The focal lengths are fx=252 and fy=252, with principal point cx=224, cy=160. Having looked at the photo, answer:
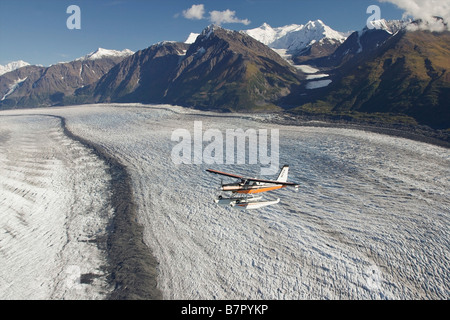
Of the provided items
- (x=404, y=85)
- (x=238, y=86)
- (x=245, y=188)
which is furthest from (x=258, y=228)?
(x=238, y=86)

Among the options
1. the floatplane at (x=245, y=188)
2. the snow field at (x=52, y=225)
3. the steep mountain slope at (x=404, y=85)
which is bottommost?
the snow field at (x=52, y=225)

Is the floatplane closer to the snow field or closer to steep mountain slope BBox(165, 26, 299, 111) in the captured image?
the snow field

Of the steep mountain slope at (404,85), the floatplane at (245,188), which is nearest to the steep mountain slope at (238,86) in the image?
the steep mountain slope at (404,85)

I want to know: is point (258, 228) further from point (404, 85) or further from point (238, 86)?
point (238, 86)

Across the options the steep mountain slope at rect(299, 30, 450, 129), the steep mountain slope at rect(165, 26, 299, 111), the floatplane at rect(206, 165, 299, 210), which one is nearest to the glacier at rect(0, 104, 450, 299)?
the floatplane at rect(206, 165, 299, 210)

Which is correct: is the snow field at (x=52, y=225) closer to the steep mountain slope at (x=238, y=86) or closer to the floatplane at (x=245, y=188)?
the floatplane at (x=245, y=188)

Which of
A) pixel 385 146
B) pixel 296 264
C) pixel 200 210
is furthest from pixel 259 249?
pixel 385 146

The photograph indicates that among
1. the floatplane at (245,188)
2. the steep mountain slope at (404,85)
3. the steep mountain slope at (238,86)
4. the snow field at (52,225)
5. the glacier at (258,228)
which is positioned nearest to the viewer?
the glacier at (258,228)

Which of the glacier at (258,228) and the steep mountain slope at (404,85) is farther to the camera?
the steep mountain slope at (404,85)

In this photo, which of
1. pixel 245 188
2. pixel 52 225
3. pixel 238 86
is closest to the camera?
pixel 245 188
